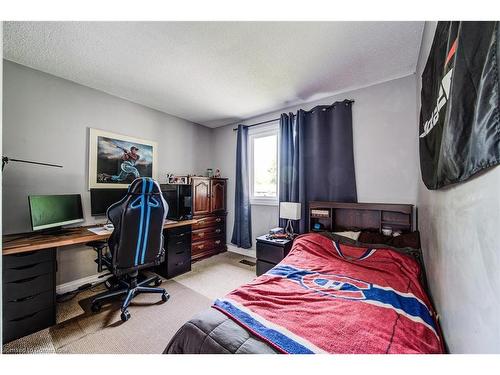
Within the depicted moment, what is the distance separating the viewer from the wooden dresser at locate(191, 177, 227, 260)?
11.2 feet

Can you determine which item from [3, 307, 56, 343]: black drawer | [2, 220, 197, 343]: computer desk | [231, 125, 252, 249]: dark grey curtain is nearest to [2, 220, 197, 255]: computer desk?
[2, 220, 197, 343]: computer desk

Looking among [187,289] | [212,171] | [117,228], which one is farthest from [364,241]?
[212,171]

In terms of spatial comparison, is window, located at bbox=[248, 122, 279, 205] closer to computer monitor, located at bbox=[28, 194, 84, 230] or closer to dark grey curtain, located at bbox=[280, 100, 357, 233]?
dark grey curtain, located at bbox=[280, 100, 357, 233]

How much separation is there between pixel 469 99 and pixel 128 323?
268 centimetres

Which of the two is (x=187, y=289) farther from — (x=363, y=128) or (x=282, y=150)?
(x=363, y=128)

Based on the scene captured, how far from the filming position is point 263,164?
3.64 metres

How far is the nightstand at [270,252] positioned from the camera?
254cm

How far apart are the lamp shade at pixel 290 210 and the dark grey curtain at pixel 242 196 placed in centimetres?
93

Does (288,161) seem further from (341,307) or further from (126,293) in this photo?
(126,293)

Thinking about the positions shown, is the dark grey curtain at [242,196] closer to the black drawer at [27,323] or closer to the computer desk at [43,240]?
the computer desk at [43,240]

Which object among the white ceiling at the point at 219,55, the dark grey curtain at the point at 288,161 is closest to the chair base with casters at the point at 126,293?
the dark grey curtain at the point at 288,161

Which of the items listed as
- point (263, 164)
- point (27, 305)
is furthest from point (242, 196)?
point (27, 305)

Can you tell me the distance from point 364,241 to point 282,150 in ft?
5.48
